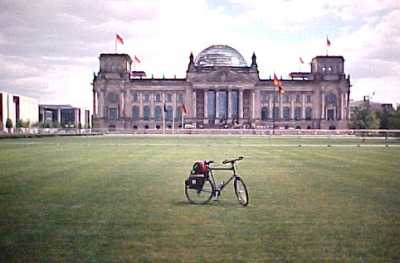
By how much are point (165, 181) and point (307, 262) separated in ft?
37.3

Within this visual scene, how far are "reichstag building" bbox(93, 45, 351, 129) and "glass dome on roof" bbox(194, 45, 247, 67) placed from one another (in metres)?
3.37

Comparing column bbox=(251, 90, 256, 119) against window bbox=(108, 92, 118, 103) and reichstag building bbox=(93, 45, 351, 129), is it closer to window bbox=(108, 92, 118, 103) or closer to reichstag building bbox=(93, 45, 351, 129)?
reichstag building bbox=(93, 45, 351, 129)

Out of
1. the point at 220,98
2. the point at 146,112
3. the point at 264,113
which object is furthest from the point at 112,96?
the point at 264,113

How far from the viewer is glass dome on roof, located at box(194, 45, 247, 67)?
148m

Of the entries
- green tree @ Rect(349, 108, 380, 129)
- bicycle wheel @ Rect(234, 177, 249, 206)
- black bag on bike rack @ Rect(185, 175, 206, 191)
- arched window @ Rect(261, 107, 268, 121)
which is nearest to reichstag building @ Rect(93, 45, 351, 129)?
arched window @ Rect(261, 107, 268, 121)

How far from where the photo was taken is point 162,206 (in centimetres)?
1384

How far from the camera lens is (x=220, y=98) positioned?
469ft

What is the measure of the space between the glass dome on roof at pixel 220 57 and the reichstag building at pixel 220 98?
11.0 ft

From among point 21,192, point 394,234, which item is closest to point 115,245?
point 394,234

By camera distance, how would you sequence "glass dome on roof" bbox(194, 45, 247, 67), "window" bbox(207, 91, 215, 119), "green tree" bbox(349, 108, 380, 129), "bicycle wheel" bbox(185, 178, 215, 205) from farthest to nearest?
"glass dome on roof" bbox(194, 45, 247, 67) < "window" bbox(207, 91, 215, 119) < "green tree" bbox(349, 108, 380, 129) < "bicycle wheel" bbox(185, 178, 215, 205)

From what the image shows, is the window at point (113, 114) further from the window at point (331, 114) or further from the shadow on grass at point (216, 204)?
the shadow on grass at point (216, 204)

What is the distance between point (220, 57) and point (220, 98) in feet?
43.9

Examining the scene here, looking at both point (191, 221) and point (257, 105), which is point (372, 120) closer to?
point (257, 105)

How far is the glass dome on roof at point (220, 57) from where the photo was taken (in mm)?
148375
